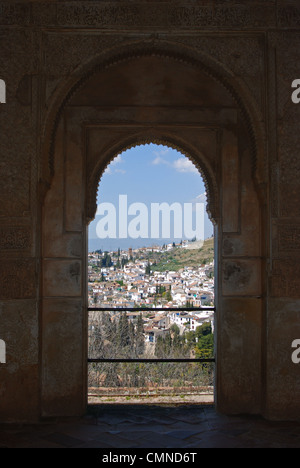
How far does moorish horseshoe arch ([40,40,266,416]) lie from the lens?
4695 millimetres

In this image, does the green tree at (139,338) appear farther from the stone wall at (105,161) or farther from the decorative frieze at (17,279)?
the decorative frieze at (17,279)

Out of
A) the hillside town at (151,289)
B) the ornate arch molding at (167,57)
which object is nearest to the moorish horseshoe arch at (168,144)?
the ornate arch molding at (167,57)

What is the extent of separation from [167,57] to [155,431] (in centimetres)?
386

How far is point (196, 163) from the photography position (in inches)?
199

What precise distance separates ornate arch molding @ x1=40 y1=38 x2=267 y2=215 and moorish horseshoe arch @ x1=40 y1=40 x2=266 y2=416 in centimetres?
1

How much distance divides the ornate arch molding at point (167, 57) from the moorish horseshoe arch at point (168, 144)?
11 mm

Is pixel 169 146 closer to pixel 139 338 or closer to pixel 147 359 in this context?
pixel 139 338

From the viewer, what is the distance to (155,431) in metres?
4.28

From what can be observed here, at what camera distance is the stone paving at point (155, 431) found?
397 centimetres

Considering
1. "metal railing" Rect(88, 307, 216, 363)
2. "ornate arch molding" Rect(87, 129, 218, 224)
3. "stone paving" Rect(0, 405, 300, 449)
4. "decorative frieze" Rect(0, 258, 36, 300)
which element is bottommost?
"stone paving" Rect(0, 405, 300, 449)

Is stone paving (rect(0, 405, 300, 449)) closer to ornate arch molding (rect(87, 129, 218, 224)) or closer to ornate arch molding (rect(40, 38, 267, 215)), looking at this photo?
ornate arch molding (rect(87, 129, 218, 224))

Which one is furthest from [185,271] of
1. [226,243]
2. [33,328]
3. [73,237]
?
[33,328]

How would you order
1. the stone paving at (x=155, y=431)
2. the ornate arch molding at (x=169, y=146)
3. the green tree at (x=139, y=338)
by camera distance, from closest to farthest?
1. the stone paving at (x=155, y=431)
2. the ornate arch molding at (x=169, y=146)
3. the green tree at (x=139, y=338)

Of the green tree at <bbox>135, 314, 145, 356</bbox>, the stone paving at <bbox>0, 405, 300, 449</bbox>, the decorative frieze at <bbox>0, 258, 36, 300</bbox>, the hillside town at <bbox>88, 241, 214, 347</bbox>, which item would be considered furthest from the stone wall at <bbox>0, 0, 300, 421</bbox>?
the green tree at <bbox>135, 314, 145, 356</bbox>
